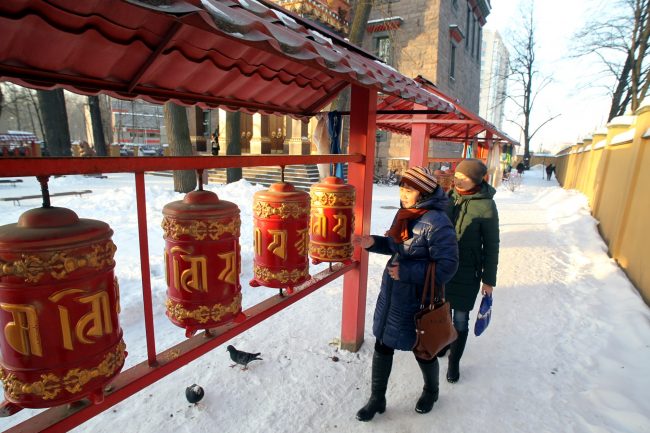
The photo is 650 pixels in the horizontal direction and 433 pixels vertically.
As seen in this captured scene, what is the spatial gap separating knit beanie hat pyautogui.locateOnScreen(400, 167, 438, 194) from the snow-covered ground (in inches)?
66.4

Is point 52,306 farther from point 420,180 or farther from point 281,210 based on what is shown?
point 420,180

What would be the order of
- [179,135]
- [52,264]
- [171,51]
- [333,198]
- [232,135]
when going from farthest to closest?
[232,135]
[179,135]
[333,198]
[171,51]
[52,264]

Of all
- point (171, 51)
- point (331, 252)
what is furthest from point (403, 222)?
point (171, 51)

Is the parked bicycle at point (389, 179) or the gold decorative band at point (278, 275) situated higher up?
the gold decorative band at point (278, 275)

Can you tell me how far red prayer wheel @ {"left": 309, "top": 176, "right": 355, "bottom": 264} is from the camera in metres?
2.58

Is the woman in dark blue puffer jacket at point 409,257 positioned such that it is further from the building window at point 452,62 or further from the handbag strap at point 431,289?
the building window at point 452,62

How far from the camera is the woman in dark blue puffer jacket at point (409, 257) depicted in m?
2.24

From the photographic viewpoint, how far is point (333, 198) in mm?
2570

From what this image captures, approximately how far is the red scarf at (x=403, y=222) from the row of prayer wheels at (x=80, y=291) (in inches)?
42.3

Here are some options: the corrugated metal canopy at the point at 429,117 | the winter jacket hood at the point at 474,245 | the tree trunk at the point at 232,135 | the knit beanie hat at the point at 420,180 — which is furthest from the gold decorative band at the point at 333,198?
the tree trunk at the point at 232,135

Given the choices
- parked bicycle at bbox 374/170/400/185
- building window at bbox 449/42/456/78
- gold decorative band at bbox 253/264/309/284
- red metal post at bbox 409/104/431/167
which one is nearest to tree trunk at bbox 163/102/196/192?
red metal post at bbox 409/104/431/167

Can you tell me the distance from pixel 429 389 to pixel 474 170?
5.58 ft

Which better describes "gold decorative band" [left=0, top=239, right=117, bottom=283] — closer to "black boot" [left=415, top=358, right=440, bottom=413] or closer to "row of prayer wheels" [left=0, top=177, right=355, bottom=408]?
"row of prayer wheels" [left=0, top=177, right=355, bottom=408]

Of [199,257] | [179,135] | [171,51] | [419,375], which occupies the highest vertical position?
[171,51]
